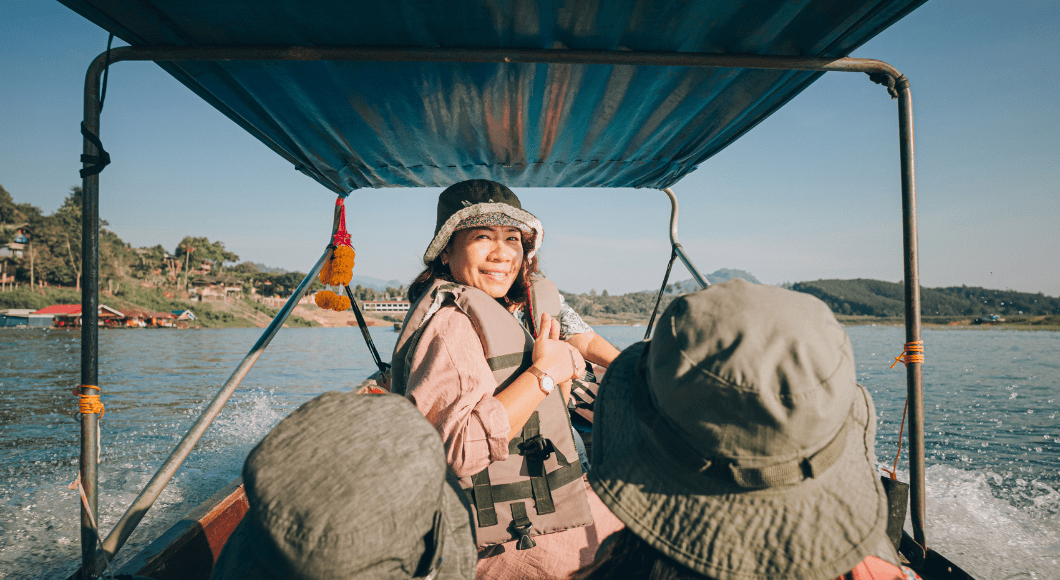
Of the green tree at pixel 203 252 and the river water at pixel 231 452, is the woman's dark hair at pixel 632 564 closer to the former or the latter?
the river water at pixel 231 452

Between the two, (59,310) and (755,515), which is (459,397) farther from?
(59,310)

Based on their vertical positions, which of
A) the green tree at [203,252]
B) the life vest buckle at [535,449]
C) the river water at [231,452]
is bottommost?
the river water at [231,452]

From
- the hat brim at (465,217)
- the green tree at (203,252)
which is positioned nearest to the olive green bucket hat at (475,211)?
the hat brim at (465,217)

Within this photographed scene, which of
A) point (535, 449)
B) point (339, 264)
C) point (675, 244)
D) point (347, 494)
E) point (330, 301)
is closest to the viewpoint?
point (347, 494)

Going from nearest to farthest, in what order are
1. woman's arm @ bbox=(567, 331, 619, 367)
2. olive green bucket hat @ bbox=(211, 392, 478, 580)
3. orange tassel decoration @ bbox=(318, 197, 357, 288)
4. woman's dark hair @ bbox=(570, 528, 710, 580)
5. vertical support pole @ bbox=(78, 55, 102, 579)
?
olive green bucket hat @ bbox=(211, 392, 478, 580) < woman's dark hair @ bbox=(570, 528, 710, 580) < vertical support pole @ bbox=(78, 55, 102, 579) < woman's arm @ bbox=(567, 331, 619, 367) < orange tassel decoration @ bbox=(318, 197, 357, 288)

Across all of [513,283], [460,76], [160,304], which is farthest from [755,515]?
[160,304]

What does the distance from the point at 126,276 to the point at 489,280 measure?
301 ft

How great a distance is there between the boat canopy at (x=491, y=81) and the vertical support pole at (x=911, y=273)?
31 centimetres

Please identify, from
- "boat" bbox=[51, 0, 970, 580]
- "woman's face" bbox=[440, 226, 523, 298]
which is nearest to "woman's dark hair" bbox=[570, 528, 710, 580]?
"woman's face" bbox=[440, 226, 523, 298]

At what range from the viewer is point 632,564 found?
89cm

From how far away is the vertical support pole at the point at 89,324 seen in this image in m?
1.41

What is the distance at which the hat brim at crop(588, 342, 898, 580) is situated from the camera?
29.0 inches

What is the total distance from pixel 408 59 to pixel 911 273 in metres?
1.82

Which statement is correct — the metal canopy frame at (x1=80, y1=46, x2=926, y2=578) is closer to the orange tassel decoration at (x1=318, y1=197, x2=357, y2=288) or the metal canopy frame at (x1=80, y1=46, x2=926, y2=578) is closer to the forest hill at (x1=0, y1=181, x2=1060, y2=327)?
the orange tassel decoration at (x1=318, y1=197, x2=357, y2=288)
